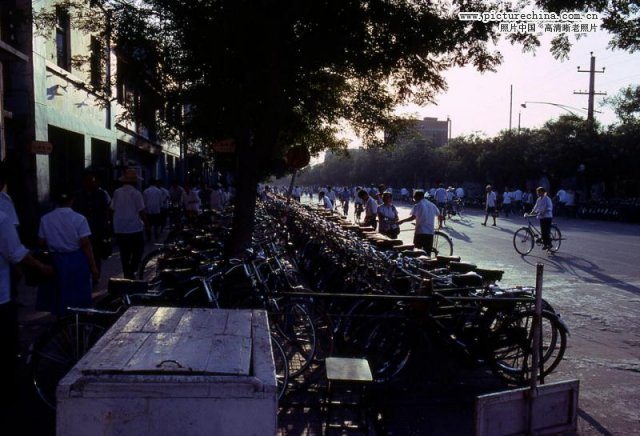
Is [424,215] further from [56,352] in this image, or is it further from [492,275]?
[56,352]

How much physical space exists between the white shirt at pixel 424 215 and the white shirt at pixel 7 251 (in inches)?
325

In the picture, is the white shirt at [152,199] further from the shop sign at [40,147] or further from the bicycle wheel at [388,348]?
the bicycle wheel at [388,348]

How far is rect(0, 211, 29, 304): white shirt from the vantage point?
15.3 ft

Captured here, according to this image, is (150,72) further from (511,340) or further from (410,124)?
(511,340)

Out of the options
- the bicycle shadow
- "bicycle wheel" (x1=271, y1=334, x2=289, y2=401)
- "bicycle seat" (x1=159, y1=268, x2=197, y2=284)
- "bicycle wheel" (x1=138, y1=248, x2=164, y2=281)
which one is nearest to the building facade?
"bicycle wheel" (x1=138, y1=248, x2=164, y2=281)

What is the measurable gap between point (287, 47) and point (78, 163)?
35.5 feet

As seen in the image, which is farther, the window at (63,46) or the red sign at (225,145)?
the window at (63,46)

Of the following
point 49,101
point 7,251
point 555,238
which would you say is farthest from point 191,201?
point 7,251

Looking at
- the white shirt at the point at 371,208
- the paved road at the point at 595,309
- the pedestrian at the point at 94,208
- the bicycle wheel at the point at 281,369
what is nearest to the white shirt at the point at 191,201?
the white shirt at the point at 371,208

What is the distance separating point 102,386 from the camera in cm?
223

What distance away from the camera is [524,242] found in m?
16.0

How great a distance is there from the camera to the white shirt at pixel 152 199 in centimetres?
1594

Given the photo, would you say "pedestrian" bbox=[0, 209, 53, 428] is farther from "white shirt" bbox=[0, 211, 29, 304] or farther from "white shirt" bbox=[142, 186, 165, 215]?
"white shirt" bbox=[142, 186, 165, 215]

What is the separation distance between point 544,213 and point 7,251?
13.5m
